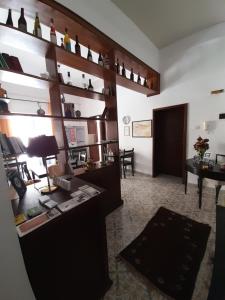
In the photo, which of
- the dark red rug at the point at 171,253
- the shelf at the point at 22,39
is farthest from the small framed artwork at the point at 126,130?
the shelf at the point at 22,39

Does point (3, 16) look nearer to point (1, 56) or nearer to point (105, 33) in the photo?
point (1, 56)

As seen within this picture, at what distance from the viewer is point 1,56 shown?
1.41 meters

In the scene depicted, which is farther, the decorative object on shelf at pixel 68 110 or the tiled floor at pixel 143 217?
the decorative object on shelf at pixel 68 110

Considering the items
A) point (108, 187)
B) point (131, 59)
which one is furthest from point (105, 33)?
point (108, 187)

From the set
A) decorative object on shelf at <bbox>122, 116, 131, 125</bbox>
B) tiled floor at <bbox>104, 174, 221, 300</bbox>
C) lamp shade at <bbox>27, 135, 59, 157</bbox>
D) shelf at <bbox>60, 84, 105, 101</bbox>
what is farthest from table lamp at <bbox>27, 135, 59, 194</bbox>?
decorative object on shelf at <bbox>122, 116, 131, 125</bbox>

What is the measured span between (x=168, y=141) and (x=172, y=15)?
2786 millimetres

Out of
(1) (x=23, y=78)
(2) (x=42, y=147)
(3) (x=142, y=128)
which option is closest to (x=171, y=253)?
(2) (x=42, y=147)

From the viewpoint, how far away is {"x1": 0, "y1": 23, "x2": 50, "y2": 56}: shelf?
56.4 inches

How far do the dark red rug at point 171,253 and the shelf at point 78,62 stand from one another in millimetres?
2603

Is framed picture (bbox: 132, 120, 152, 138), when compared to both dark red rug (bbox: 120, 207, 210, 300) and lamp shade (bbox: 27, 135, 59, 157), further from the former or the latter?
lamp shade (bbox: 27, 135, 59, 157)

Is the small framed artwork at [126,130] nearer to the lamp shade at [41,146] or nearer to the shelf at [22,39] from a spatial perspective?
the shelf at [22,39]

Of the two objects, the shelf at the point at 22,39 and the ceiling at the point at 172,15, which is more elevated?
the ceiling at the point at 172,15

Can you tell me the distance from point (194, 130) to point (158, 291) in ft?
10.2

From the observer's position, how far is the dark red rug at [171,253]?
131 centimetres
